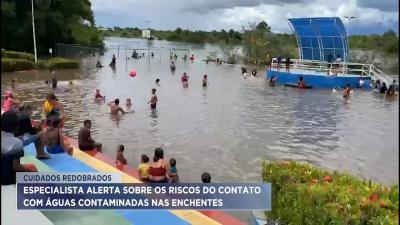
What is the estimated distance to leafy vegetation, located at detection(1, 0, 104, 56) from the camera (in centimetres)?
5378

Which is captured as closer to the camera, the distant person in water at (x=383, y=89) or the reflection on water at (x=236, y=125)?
the reflection on water at (x=236, y=125)

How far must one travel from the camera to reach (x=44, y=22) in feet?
184

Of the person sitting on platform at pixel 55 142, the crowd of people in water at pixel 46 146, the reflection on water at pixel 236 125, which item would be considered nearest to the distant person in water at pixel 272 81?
the reflection on water at pixel 236 125

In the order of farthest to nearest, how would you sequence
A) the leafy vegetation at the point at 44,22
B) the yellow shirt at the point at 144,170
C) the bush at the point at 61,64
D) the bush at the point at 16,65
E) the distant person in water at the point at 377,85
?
the leafy vegetation at the point at 44,22 < the bush at the point at 61,64 < the bush at the point at 16,65 < the distant person in water at the point at 377,85 < the yellow shirt at the point at 144,170

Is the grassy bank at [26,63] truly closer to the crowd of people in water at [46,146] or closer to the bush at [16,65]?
the bush at [16,65]

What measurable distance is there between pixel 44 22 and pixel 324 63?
118 feet

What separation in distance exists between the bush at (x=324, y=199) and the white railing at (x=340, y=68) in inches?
1065

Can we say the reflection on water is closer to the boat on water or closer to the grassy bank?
the boat on water

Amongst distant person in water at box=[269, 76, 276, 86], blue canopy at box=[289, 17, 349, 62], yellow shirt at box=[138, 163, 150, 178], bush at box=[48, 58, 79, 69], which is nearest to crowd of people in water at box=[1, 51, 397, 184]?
yellow shirt at box=[138, 163, 150, 178]

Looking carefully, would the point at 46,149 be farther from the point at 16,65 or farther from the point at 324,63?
the point at 16,65

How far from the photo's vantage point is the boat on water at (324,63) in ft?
109

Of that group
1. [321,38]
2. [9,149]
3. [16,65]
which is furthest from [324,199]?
[16,65]

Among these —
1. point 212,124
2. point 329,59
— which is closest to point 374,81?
point 329,59

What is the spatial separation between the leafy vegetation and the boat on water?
30.3 metres
